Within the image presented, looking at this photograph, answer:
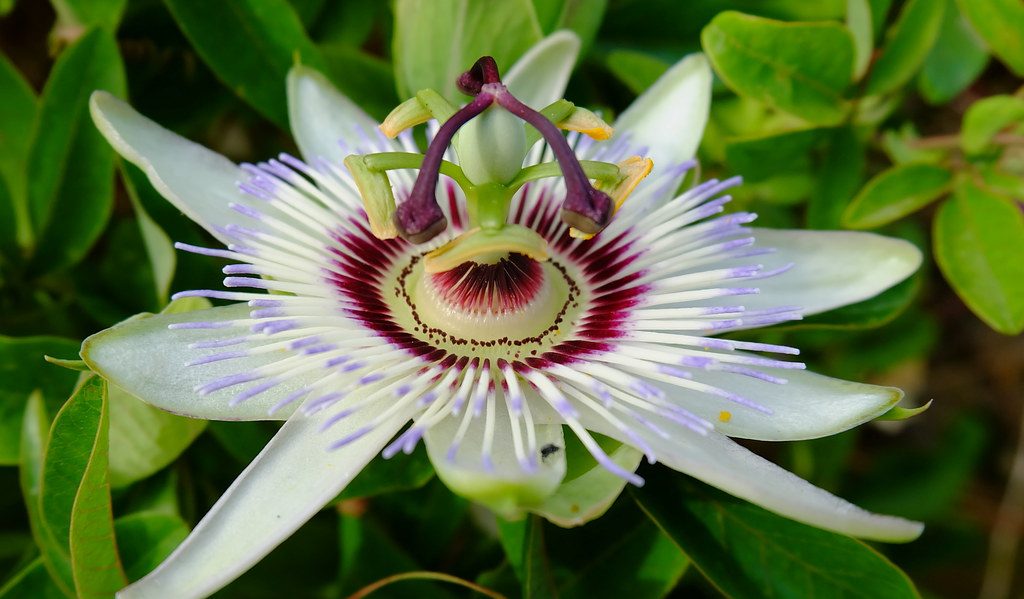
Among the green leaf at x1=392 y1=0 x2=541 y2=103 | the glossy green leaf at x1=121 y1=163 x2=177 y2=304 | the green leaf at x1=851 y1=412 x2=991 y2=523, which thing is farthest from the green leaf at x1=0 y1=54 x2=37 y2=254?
the green leaf at x1=851 y1=412 x2=991 y2=523

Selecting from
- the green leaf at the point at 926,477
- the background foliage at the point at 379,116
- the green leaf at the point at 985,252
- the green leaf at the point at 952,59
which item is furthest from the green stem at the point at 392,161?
the green leaf at the point at 926,477

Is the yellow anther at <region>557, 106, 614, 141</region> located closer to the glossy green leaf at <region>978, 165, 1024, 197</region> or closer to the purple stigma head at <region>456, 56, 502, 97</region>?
the purple stigma head at <region>456, 56, 502, 97</region>

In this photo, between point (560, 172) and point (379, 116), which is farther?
point (379, 116)

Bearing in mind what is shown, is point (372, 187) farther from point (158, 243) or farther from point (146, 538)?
point (146, 538)

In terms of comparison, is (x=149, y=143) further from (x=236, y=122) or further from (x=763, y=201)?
(x=763, y=201)

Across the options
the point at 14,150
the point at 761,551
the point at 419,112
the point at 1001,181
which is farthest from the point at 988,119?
the point at 14,150

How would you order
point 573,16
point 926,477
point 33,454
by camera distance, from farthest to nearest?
point 926,477, point 573,16, point 33,454
